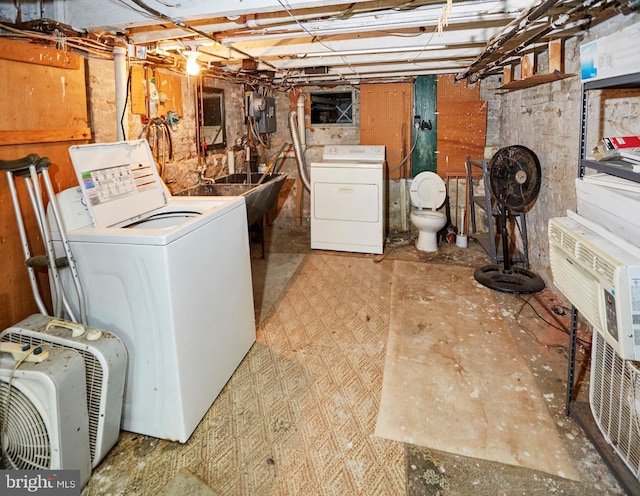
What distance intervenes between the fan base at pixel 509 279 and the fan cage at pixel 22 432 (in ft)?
10.2

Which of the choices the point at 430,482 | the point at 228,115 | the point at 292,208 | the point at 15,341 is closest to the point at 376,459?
the point at 430,482

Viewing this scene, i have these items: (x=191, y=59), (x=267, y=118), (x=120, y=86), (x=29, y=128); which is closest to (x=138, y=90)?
(x=120, y=86)

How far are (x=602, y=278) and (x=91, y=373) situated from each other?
1.79 meters

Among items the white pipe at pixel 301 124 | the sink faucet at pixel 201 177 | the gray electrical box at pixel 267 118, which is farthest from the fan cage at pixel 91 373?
the white pipe at pixel 301 124

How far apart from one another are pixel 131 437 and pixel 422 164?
428 centimetres

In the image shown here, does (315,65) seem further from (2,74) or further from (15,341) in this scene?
(15,341)

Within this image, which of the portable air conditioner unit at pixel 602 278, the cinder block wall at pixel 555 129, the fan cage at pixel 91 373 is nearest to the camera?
the portable air conditioner unit at pixel 602 278

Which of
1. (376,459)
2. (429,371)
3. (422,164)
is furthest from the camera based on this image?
(422,164)

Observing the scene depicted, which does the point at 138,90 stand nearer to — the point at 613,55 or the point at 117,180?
the point at 117,180

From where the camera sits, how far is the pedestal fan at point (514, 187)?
3320 millimetres

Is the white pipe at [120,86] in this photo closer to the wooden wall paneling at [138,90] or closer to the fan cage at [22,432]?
the wooden wall paneling at [138,90]

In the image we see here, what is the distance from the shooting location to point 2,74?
6.05 feet

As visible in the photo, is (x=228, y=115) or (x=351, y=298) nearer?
(x=351, y=298)

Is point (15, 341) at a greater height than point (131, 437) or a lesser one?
greater
